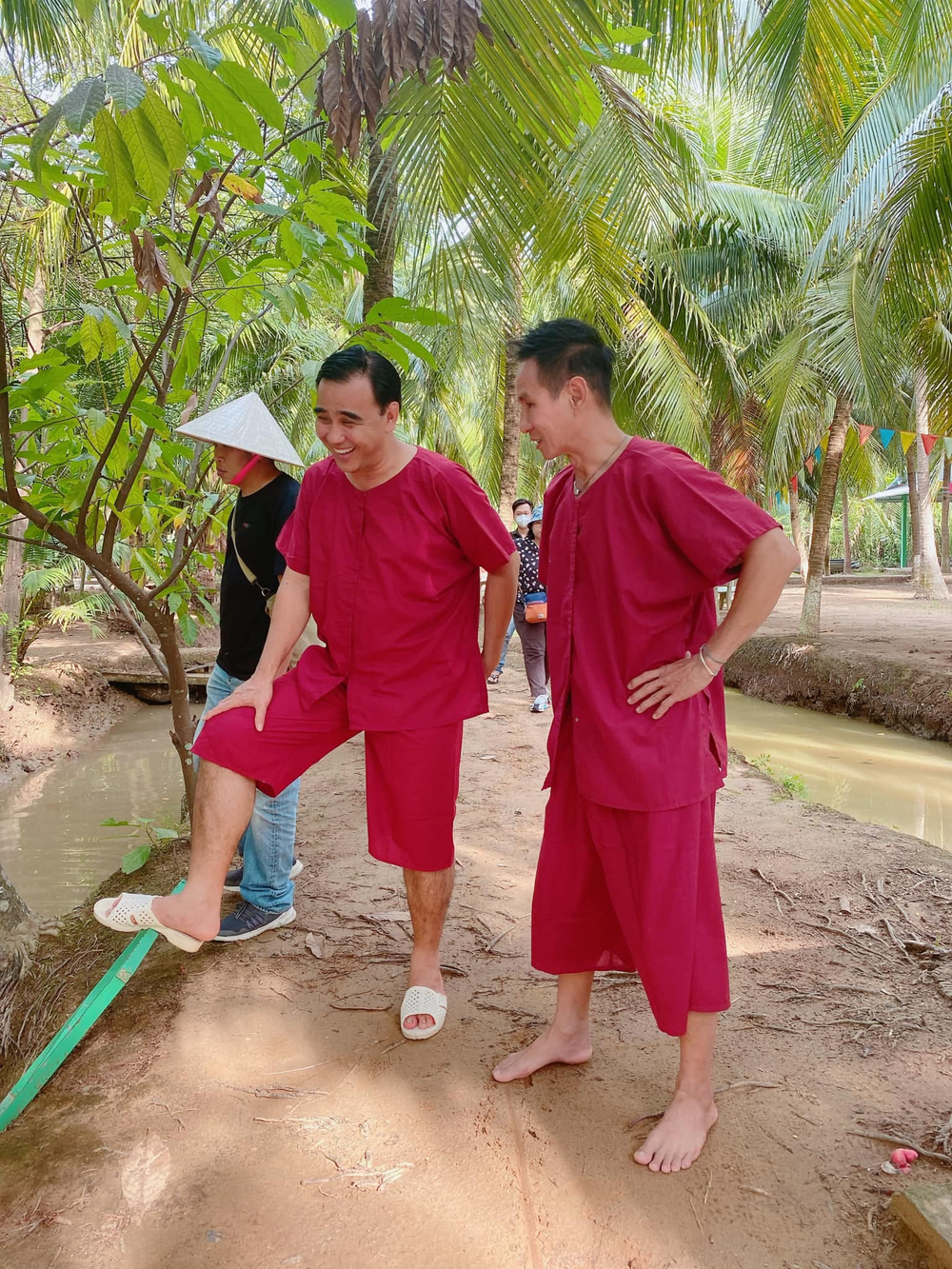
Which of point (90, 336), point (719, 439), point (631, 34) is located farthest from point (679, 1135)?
point (719, 439)

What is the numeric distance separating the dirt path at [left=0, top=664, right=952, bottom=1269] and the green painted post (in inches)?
2.4

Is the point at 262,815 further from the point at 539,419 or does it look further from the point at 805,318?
the point at 805,318

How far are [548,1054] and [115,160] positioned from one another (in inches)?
88.4

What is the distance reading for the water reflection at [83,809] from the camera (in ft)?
20.1

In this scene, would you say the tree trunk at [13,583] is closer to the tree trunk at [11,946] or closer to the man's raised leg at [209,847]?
the tree trunk at [11,946]

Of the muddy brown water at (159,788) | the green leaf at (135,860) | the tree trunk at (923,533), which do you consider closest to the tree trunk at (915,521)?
the tree trunk at (923,533)

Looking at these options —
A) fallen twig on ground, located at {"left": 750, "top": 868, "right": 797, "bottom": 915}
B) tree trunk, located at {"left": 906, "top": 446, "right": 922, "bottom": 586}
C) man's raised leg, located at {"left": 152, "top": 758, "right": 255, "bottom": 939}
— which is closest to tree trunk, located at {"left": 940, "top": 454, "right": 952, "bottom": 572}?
tree trunk, located at {"left": 906, "top": 446, "right": 922, "bottom": 586}

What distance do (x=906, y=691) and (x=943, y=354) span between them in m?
4.01

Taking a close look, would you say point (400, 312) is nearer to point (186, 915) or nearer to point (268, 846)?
point (186, 915)

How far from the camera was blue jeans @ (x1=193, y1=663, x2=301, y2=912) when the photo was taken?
3.19 m

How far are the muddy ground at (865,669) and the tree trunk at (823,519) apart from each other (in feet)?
1.10

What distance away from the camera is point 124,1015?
2805 millimetres

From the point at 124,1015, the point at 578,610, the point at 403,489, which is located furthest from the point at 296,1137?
the point at 403,489

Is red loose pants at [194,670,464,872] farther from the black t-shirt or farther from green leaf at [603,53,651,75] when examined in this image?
green leaf at [603,53,651,75]
